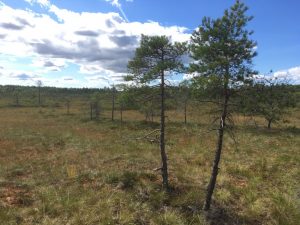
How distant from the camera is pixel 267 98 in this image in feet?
35.5

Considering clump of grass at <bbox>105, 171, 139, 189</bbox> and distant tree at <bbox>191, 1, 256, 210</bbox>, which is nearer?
distant tree at <bbox>191, 1, 256, 210</bbox>

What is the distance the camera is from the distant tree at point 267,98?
1045 centimetres

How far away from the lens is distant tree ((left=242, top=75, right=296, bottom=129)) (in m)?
10.4

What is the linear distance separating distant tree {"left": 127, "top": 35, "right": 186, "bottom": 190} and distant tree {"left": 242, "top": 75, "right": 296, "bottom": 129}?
164 inches

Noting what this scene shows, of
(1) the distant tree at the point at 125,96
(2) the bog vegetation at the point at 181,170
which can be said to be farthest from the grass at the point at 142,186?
(1) the distant tree at the point at 125,96

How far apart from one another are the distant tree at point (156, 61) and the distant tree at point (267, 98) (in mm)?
4170

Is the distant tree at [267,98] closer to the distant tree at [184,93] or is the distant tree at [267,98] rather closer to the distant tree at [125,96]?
the distant tree at [184,93]

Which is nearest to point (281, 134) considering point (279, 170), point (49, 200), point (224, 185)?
point (279, 170)

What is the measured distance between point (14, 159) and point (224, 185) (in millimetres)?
14105

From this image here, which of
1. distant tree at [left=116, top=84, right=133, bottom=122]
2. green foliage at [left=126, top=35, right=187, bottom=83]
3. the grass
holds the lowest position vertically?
the grass

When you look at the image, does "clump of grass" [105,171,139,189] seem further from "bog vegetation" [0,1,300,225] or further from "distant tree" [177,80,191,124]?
"distant tree" [177,80,191,124]

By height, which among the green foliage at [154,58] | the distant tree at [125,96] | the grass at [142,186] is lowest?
the grass at [142,186]

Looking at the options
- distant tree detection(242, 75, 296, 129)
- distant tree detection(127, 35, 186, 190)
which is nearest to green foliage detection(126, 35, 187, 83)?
distant tree detection(127, 35, 186, 190)

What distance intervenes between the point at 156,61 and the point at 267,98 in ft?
19.4
